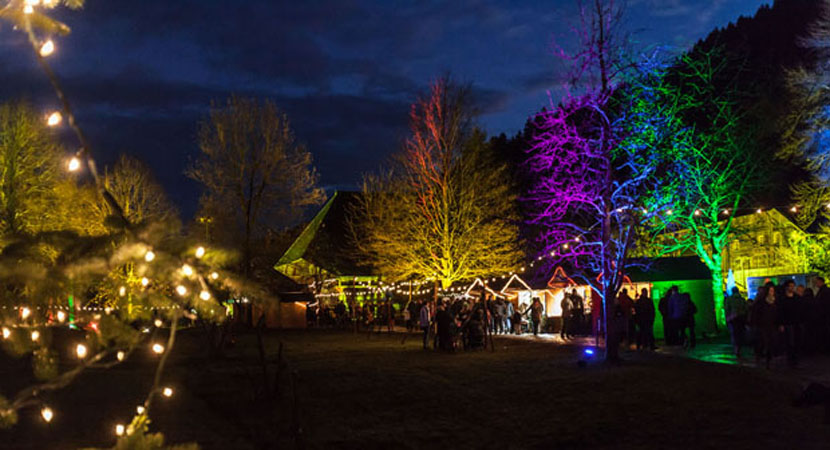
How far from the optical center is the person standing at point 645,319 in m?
18.9

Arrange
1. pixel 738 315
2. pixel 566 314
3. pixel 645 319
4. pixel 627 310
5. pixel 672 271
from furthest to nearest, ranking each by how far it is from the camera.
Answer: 1. pixel 566 314
2. pixel 672 271
3. pixel 627 310
4. pixel 645 319
5. pixel 738 315

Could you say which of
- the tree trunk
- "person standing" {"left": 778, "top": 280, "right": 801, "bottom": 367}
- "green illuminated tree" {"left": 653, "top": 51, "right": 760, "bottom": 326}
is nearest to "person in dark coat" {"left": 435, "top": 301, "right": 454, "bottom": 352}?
"person standing" {"left": 778, "top": 280, "right": 801, "bottom": 367}

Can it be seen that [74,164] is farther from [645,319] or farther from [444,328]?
[444,328]

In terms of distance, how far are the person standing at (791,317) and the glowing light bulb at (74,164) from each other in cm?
1303

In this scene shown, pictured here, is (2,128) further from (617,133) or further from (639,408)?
(639,408)

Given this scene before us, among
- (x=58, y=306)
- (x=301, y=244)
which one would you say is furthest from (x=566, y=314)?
(x=301, y=244)

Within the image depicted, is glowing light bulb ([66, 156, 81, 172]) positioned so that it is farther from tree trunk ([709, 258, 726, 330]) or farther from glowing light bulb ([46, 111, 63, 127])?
tree trunk ([709, 258, 726, 330])

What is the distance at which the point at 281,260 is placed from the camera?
52.8 meters

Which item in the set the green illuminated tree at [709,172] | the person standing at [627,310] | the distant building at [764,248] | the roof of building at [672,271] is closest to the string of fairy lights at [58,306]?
the person standing at [627,310]

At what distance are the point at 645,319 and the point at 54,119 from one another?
17126mm

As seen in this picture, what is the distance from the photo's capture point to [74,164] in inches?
170

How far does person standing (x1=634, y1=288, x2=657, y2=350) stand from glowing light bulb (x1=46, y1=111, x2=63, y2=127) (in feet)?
54.8

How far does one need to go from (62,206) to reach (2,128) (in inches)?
158

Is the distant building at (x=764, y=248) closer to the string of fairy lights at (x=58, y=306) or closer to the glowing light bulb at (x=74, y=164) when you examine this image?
the string of fairy lights at (x=58, y=306)
